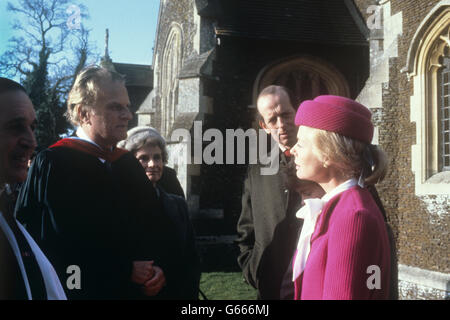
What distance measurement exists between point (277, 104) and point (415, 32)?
507 centimetres

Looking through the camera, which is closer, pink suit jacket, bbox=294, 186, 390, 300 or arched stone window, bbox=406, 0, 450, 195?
pink suit jacket, bbox=294, 186, 390, 300

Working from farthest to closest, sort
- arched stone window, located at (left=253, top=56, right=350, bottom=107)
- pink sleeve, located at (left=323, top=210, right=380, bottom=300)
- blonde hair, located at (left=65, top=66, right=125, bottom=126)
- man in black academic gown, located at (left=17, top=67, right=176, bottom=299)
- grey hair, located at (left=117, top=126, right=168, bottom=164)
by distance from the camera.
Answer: arched stone window, located at (left=253, top=56, right=350, bottom=107)
grey hair, located at (left=117, top=126, right=168, bottom=164)
blonde hair, located at (left=65, top=66, right=125, bottom=126)
man in black academic gown, located at (left=17, top=67, right=176, bottom=299)
pink sleeve, located at (left=323, top=210, right=380, bottom=300)

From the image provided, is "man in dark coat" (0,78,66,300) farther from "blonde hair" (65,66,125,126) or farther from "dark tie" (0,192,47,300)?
"blonde hair" (65,66,125,126)

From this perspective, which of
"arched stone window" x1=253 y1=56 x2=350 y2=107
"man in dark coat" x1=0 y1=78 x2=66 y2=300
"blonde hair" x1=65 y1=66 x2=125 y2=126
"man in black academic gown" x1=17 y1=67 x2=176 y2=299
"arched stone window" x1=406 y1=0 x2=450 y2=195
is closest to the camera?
"man in dark coat" x1=0 y1=78 x2=66 y2=300

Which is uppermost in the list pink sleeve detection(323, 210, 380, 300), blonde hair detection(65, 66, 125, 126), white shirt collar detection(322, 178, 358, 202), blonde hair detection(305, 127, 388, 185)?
blonde hair detection(65, 66, 125, 126)

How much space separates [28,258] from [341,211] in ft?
3.78

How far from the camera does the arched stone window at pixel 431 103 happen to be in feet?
20.9

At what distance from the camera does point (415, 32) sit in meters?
6.61

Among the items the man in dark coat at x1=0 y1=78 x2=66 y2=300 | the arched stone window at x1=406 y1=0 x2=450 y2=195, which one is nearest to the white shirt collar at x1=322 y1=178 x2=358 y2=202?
the man in dark coat at x1=0 y1=78 x2=66 y2=300

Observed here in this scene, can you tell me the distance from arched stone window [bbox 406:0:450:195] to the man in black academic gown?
527 centimetres

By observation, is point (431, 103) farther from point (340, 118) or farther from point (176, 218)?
point (340, 118)

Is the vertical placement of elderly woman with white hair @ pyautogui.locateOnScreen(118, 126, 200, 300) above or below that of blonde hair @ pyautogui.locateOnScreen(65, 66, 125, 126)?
below

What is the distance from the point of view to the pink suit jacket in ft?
4.84

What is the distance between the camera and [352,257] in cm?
→ 148
